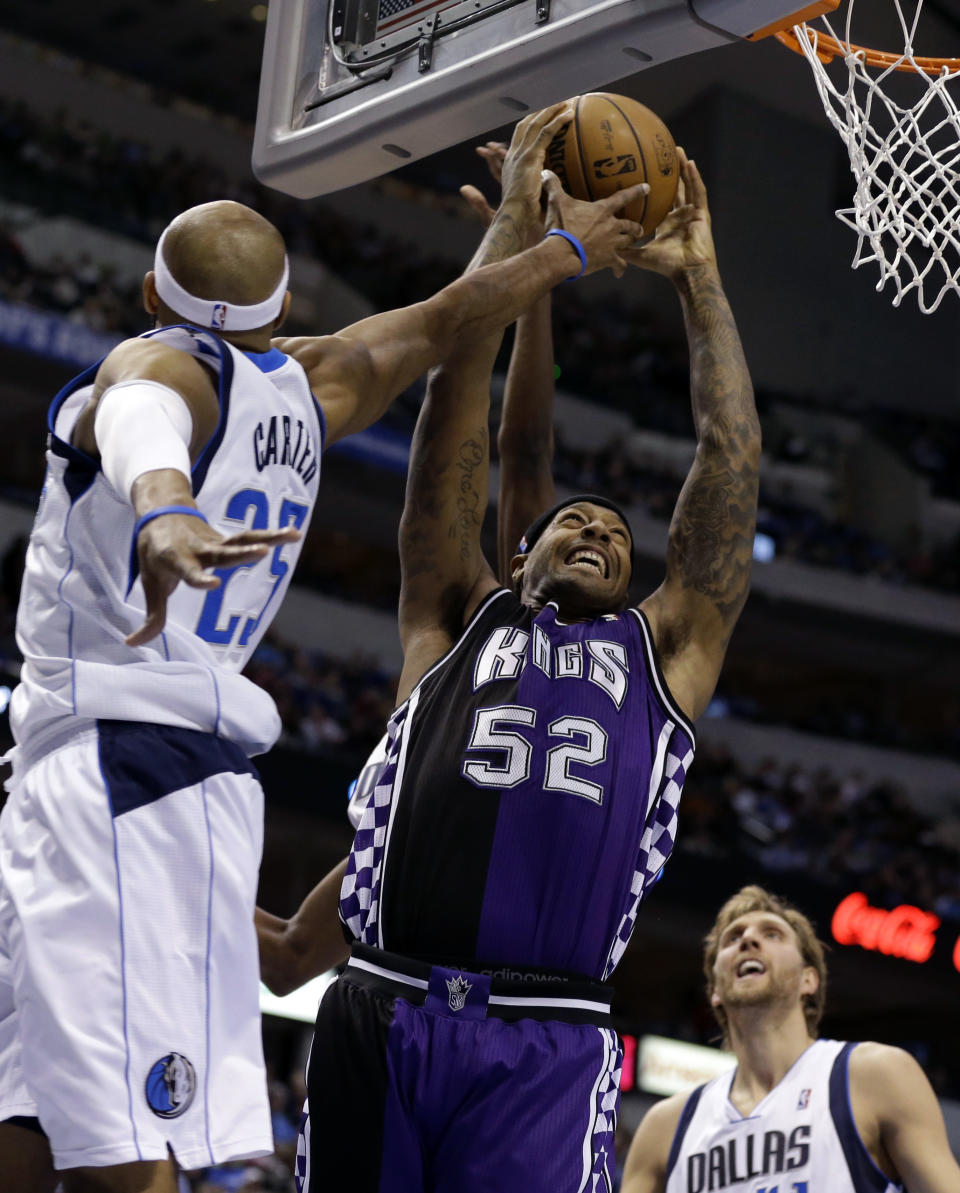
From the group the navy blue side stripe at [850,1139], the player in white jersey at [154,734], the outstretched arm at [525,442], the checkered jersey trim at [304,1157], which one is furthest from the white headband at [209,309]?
the navy blue side stripe at [850,1139]

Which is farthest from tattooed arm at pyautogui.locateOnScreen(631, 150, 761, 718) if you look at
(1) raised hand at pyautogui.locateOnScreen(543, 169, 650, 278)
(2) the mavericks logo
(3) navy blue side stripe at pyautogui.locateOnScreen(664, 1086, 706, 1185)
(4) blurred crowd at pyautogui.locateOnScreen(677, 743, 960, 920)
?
(4) blurred crowd at pyautogui.locateOnScreen(677, 743, 960, 920)

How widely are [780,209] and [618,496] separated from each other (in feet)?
20.8

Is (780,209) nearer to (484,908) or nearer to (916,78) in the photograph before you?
(916,78)

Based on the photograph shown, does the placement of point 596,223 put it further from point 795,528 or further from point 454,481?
point 795,528

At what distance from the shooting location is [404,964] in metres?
3.14

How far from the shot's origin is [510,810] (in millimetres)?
3209

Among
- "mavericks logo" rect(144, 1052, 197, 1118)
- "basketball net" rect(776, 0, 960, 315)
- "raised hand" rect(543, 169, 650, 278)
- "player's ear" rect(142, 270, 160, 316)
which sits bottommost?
"mavericks logo" rect(144, 1052, 197, 1118)

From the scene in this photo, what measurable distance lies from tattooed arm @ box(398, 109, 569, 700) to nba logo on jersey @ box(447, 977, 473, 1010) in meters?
0.77

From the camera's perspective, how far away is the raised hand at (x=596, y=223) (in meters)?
3.53

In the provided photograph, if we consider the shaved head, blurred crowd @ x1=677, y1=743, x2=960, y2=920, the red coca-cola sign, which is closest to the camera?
the shaved head

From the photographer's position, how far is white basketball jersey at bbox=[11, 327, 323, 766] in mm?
2266

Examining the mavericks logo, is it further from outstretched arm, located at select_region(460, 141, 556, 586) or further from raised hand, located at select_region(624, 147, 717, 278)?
raised hand, located at select_region(624, 147, 717, 278)

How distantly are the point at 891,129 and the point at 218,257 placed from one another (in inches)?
102

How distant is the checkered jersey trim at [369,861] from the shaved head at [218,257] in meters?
1.26
